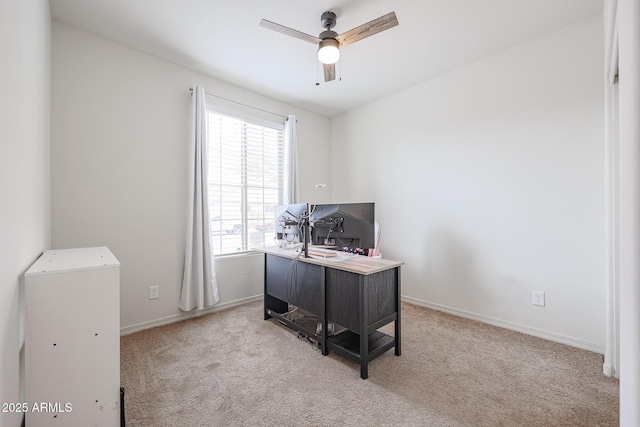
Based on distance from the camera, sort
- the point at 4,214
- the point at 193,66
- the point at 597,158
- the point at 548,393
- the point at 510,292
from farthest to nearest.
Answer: the point at 193,66 → the point at 510,292 → the point at 597,158 → the point at 548,393 → the point at 4,214

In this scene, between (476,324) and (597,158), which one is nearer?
(597,158)

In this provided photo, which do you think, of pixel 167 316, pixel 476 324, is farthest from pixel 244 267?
pixel 476 324

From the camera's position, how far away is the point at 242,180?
3.53 m

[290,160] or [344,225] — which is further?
[290,160]

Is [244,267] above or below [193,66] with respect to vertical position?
below

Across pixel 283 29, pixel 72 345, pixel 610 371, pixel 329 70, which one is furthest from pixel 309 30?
pixel 610 371

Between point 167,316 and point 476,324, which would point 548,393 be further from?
point 167,316

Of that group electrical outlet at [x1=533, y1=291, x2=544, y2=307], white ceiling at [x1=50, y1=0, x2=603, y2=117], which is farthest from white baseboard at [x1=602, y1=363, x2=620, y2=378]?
white ceiling at [x1=50, y1=0, x2=603, y2=117]

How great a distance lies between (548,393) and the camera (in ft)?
5.80

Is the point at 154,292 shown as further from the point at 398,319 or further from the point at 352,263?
the point at 398,319

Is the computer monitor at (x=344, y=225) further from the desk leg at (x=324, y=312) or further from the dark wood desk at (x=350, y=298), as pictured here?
the desk leg at (x=324, y=312)

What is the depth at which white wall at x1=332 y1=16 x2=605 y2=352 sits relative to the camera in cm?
232

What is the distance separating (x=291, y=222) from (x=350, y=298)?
95 centimetres

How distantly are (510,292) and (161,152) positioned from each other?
Result: 388 cm
